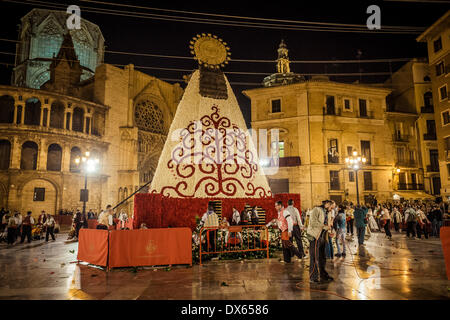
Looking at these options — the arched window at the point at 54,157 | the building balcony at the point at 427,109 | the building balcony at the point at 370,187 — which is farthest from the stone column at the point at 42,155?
the building balcony at the point at 427,109

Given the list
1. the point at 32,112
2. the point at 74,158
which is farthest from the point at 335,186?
the point at 32,112

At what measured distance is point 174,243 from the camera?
286 inches

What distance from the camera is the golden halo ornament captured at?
9648 millimetres

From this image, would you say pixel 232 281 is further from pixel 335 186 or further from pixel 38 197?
pixel 38 197

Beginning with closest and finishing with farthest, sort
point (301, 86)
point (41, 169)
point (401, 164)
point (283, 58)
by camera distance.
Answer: point (41, 169) < point (301, 86) < point (401, 164) < point (283, 58)

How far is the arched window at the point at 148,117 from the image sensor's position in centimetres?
3601

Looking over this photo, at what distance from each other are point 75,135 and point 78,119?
9.52ft

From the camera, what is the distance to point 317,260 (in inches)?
227

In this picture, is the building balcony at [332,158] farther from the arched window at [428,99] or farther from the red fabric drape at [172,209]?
the red fabric drape at [172,209]

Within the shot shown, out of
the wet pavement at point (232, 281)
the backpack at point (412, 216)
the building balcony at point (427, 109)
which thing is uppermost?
the building balcony at point (427, 109)

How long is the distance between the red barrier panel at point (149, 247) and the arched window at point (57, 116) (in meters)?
25.5

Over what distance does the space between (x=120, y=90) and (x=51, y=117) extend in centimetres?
791

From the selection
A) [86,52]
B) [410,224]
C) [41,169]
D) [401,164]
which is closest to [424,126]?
[401,164]

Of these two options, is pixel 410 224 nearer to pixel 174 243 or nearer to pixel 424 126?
pixel 174 243
